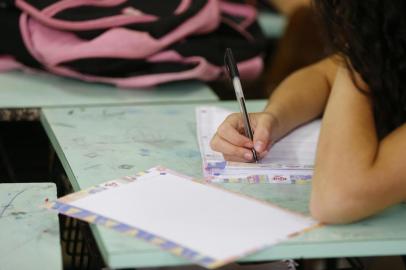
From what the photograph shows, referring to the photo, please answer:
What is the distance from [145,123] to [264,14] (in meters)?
1.51

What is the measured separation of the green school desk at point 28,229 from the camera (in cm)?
104

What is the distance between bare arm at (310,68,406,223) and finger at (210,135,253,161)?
0.17 meters

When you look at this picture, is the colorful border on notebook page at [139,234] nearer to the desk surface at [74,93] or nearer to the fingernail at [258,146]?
the fingernail at [258,146]

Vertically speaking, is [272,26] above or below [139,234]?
below

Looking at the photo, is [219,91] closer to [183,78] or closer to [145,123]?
[183,78]

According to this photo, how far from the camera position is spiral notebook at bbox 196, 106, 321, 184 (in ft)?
4.14

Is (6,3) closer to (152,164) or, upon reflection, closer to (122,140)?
(122,140)

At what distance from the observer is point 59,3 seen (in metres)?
1.83

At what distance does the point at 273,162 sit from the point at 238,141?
0.08m

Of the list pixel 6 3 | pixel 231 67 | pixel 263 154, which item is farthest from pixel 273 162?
pixel 6 3

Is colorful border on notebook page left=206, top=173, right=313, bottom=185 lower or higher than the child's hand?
lower

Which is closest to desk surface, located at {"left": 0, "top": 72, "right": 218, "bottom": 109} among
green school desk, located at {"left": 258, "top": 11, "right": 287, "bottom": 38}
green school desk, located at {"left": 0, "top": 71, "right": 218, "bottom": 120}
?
green school desk, located at {"left": 0, "top": 71, "right": 218, "bottom": 120}

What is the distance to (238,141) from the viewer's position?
4.29ft

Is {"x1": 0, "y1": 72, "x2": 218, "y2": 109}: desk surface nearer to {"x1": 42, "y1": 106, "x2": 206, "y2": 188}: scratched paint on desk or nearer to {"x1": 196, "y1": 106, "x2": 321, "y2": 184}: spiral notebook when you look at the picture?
{"x1": 42, "y1": 106, "x2": 206, "y2": 188}: scratched paint on desk
